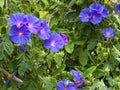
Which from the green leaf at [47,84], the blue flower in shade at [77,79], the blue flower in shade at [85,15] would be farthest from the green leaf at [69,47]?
the green leaf at [47,84]

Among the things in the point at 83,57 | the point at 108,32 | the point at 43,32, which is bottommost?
the point at 83,57

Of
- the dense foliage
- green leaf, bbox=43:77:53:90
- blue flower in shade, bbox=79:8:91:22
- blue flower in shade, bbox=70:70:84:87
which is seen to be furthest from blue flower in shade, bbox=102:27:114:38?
green leaf, bbox=43:77:53:90

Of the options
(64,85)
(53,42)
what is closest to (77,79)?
(64,85)

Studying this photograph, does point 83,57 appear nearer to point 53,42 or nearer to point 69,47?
point 69,47

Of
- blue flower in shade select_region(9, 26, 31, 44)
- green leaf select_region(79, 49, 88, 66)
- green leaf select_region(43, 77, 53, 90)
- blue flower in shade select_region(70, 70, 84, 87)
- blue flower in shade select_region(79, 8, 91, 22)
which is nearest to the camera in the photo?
blue flower in shade select_region(9, 26, 31, 44)

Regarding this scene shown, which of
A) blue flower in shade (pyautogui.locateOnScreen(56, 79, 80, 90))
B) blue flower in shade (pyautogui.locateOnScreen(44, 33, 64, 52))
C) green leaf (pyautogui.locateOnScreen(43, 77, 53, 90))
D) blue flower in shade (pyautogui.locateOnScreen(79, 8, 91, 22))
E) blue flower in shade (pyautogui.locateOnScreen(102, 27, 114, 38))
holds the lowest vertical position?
blue flower in shade (pyautogui.locateOnScreen(56, 79, 80, 90))

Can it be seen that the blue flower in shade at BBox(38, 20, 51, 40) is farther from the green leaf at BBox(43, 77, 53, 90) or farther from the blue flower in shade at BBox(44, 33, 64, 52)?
the green leaf at BBox(43, 77, 53, 90)

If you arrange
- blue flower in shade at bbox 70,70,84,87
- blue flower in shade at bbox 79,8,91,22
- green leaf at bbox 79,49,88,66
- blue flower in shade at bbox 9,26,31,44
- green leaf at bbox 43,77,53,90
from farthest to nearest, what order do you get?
green leaf at bbox 79,49,88,66, blue flower in shade at bbox 79,8,91,22, blue flower in shade at bbox 70,70,84,87, green leaf at bbox 43,77,53,90, blue flower in shade at bbox 9,26,31,44

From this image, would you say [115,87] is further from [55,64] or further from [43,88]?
[43,88]
